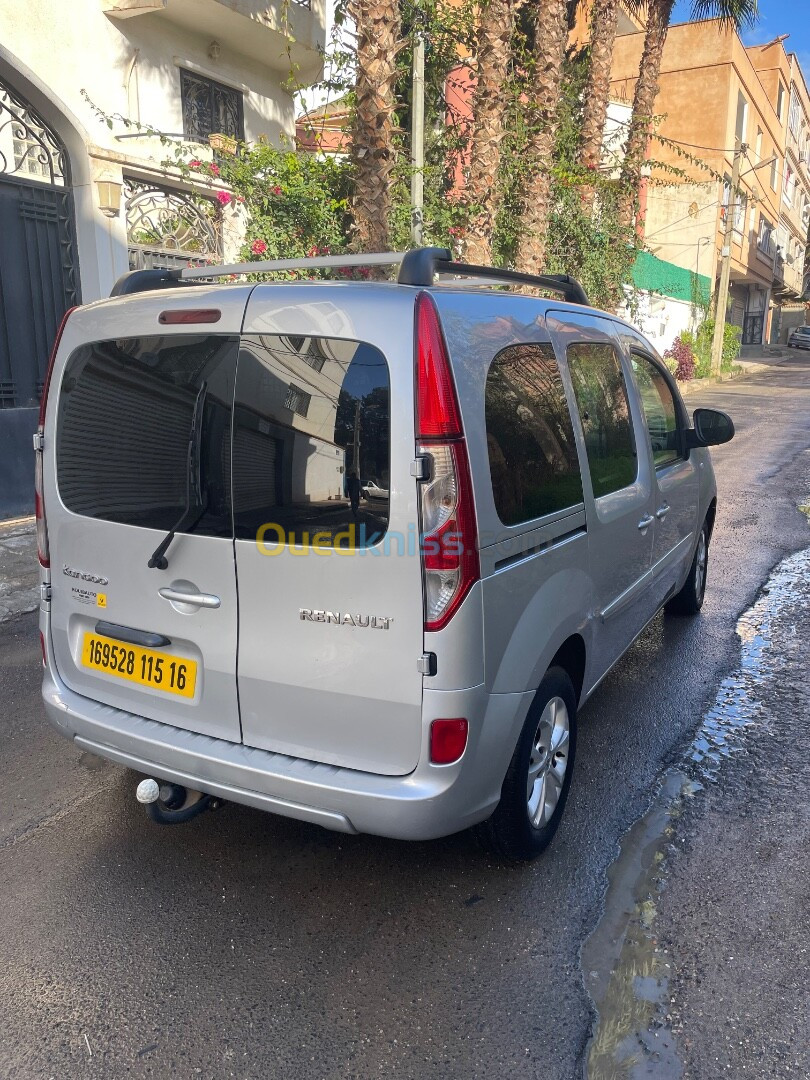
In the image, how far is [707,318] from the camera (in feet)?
99.0

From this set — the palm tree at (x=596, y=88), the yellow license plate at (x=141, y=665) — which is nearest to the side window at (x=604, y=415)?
the yellow license plate at (x=141, y=665)

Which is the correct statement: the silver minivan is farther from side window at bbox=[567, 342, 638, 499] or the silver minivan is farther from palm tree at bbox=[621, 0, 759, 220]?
palm tree at bbox=[621, 0, 759, 220]

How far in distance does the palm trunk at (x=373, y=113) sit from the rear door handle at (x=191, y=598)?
827cm

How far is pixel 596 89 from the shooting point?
1570 centimetres

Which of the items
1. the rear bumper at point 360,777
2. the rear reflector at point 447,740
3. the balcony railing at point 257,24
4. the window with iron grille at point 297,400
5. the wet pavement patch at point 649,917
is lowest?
the wet pavement patch at point 649,917

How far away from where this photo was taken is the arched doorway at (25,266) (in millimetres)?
8531

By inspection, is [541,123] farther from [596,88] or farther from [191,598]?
[191,598]

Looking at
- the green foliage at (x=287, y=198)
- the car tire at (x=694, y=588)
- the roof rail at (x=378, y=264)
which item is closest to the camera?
the roof rail at (x=378, y=264)

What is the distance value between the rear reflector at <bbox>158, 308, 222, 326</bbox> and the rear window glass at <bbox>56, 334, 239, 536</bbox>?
0.05m

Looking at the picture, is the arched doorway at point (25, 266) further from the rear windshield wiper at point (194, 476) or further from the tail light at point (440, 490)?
the tail light at point (440, 490)

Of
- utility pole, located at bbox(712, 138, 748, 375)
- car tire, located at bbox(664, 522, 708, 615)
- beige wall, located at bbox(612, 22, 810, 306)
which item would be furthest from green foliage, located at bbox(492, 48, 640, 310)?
beige wall, located at bbox(612, 22, 810, 306)

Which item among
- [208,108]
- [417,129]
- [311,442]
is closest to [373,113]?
[417,129]

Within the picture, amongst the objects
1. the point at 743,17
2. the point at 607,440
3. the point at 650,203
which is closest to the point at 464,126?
the point at 743,17

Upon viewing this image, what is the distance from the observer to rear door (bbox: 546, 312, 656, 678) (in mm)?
3338
